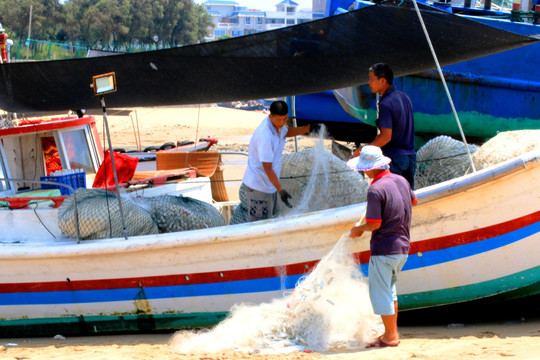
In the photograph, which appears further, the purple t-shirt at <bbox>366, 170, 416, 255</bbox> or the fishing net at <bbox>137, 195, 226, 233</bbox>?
the fishing net at <bbox>137, 195, 226, 233</bbox>

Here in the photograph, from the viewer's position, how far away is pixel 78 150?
7594mm

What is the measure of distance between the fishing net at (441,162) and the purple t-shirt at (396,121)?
0.75 meters

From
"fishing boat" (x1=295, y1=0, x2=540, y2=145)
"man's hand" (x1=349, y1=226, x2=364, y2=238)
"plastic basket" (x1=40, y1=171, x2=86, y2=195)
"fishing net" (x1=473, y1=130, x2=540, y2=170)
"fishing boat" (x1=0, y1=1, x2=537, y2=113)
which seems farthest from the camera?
"fishing boat" (x1=295, y1=0, x2=540, y2=145)

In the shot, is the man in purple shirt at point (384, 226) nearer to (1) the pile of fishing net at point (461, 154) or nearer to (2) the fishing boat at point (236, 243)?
(2) the fishing boat at point (236, 243)

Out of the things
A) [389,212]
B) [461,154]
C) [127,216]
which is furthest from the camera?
[461,154]

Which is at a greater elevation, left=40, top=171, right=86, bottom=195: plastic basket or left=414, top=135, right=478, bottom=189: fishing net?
left=414, top=135, right=478, bottom=189: fishing net

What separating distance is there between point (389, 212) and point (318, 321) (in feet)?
3.53

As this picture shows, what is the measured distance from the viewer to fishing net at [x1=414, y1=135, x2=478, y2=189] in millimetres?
6105

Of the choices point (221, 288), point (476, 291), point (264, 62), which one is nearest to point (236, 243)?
point (221, 288)

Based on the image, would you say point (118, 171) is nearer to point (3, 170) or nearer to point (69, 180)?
point (69, 180)

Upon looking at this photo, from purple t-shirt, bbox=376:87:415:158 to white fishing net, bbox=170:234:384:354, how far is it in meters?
0.93

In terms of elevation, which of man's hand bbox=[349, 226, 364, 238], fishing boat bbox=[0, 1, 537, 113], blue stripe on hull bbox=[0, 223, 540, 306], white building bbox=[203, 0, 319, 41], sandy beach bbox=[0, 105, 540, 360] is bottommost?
sandy beach bbox=[0, 105, 540, 360]

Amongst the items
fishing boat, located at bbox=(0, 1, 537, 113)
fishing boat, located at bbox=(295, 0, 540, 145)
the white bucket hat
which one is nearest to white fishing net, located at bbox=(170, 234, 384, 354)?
the white bucket hat

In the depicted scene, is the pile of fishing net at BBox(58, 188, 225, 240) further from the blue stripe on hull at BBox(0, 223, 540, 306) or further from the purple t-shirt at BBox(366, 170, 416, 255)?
the purple t-shirt at BBox(366, 170, 416, 255)
